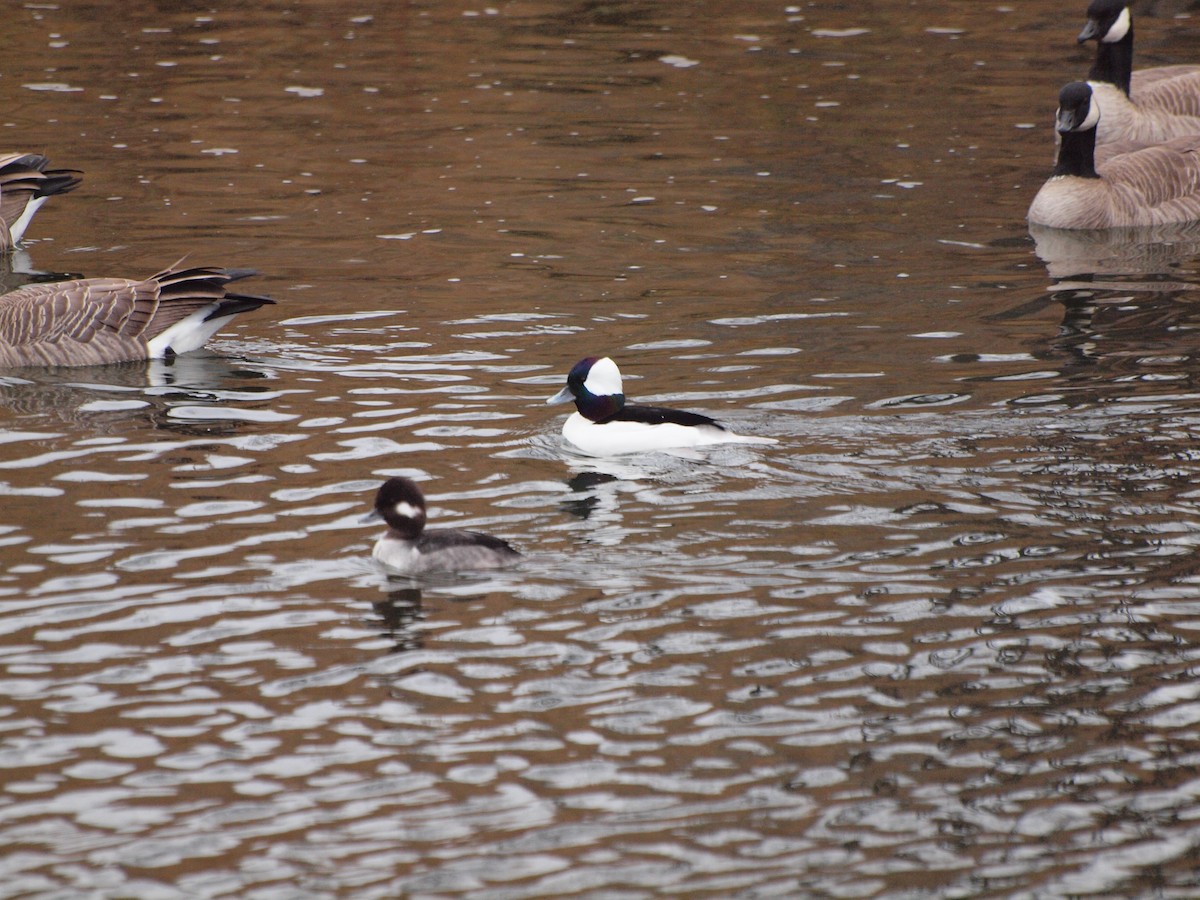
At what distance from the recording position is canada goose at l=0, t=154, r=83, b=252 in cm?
1753

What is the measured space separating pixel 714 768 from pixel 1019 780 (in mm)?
1310

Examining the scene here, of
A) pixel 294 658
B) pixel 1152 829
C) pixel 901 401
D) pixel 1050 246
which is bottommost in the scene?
pixel 1152 829

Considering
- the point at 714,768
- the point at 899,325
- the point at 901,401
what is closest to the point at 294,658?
the point at 714,768

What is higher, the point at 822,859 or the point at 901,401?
the point at 901,401

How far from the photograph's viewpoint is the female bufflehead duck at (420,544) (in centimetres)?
917

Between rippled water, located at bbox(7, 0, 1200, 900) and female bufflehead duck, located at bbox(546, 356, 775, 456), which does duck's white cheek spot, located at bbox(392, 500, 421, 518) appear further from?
female bufflehead duck, located at bbox(546, 356, 775, 456)

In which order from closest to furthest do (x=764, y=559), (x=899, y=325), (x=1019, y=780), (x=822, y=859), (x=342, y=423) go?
(x=822, y=859)
(x=1019, y=780)
(x=764, y=559)
(x=342, y=423)
(x=899, y=325)

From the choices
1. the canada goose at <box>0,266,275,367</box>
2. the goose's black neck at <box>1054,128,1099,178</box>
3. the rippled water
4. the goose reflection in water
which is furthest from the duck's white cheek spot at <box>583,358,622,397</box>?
the goose's black neck at <box>1054,128,1099,178</box>

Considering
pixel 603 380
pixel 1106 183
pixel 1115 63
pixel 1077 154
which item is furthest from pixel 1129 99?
pixel 603 380

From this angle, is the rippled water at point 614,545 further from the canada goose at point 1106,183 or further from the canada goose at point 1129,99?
the canada goose at point 1129,99

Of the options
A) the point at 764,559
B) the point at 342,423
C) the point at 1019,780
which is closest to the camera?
the point at 1019,780

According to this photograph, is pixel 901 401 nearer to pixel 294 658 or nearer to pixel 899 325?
pixel 899 325

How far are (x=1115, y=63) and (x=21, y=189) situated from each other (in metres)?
13.2

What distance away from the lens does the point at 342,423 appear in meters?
12.0
